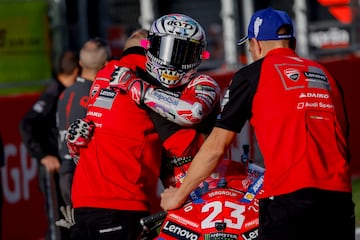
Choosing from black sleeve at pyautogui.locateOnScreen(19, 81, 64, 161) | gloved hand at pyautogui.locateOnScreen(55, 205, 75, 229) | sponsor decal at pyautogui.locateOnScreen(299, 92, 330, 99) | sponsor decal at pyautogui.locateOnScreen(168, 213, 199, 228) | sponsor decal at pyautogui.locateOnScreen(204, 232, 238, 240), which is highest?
sponsor decal at pyautogui.locateOnScreen(299, 92, 330, 99)

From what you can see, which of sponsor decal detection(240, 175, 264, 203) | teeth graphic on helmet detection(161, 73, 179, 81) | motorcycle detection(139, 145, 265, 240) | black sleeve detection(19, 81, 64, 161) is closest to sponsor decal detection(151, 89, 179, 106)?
teeth graphic on helmet detection(161, 73, 179, 81)

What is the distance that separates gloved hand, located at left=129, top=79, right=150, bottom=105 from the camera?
5.88 meters

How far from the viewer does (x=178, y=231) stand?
5496mm

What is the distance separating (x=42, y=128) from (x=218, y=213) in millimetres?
4658

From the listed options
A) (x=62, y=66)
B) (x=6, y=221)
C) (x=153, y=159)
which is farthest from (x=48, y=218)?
(x=153, y=159)

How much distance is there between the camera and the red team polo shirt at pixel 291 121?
5145 millimetres

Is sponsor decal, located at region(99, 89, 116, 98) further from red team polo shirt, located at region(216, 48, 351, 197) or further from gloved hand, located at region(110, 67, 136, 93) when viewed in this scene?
red team polo shirt, located at region(216, 48, 351, 197)

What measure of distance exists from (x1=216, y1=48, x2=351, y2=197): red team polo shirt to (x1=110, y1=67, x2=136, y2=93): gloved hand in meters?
0.86

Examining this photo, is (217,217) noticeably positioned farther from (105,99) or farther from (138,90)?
(105,99)

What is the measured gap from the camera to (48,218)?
34.2 feet

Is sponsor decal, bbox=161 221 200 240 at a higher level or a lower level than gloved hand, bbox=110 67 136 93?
lower

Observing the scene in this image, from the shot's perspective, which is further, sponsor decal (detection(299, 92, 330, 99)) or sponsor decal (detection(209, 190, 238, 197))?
sponsor decal (detection(209, 190, 238, 197))

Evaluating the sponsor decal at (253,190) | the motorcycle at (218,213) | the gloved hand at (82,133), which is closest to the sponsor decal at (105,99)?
the gloved hand at (82,133)

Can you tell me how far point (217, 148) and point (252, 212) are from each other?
1.46 feet
